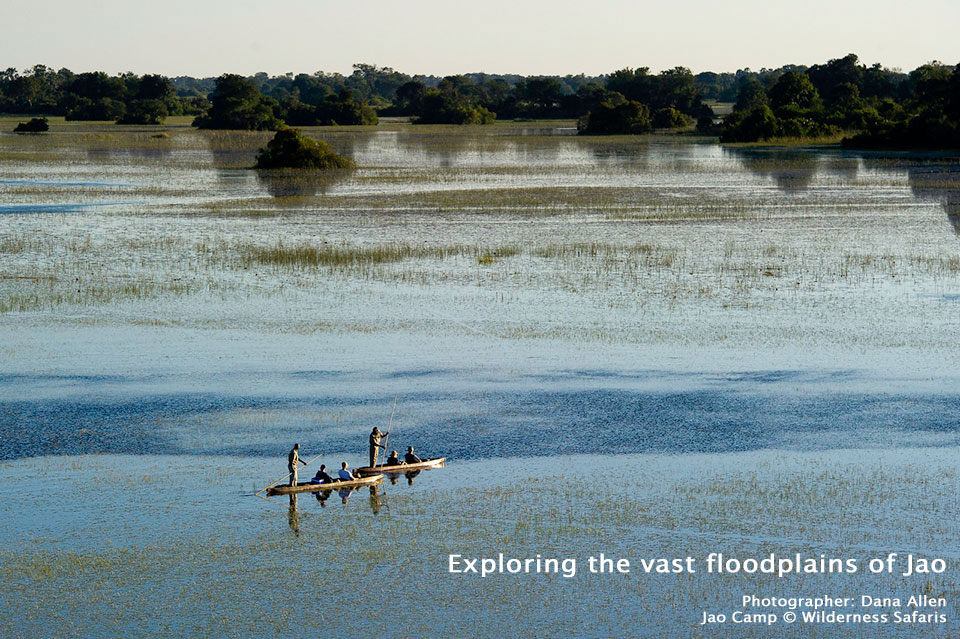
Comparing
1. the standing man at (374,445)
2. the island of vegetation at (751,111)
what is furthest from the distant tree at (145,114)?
the standing man at (374,445)

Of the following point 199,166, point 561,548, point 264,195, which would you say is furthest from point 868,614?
point 199,166

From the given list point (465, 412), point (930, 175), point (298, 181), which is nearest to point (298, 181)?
point (298, 181)

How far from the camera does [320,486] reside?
18.4 meters

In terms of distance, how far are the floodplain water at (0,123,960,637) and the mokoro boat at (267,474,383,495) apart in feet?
0.82

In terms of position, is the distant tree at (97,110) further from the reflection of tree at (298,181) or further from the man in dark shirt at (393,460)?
the man in dark shirt at (393,460)

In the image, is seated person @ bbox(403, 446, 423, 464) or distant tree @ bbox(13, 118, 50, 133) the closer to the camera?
seated person @ bbox(403, 446, 423, 464)

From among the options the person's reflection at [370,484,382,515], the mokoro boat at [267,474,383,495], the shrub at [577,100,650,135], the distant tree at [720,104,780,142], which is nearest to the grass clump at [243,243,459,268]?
the mokoro boat at [267,474,383,495]

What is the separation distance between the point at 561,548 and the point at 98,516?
6.62m

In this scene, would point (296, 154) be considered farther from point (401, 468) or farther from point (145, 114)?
point (145, 114)

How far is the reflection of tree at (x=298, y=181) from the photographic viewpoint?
213 ft

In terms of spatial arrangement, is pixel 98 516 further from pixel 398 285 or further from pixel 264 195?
pixel 264 195

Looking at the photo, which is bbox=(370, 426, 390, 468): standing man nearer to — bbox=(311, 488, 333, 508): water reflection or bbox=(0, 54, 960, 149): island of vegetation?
bbox=(311, 488, 333, 508): water reflection

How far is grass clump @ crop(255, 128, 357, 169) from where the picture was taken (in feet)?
264

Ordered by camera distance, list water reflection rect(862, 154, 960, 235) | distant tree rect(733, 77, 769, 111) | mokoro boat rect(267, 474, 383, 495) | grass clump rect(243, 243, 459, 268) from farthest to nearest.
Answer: distant tree rect(733, 77, 769, 111) → water reflection rect(862, 154, 960, 235) → grass clump rect(243, 243, 459, 268) → mokoro boat rect(267, 474, 383, 495)
